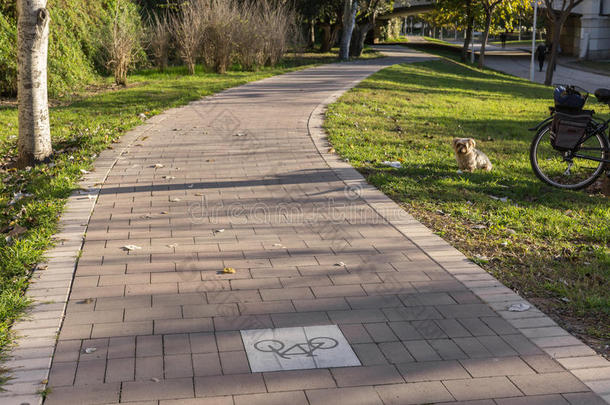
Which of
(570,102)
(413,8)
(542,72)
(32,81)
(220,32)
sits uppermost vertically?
(413,8)

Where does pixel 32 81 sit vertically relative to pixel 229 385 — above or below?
above

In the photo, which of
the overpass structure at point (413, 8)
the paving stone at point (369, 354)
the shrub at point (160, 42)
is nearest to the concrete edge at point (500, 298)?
the paving stone at point (369, 354)

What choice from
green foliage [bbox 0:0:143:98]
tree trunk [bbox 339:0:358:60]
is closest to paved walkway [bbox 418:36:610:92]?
tree trunk [bbox 339:0:358:60]

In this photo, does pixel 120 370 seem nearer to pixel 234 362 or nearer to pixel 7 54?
pixel 234 362

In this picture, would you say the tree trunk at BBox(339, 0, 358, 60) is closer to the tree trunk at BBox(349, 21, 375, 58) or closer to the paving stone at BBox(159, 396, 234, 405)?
the tree trunk at BBox(349, 21, 375, 58)

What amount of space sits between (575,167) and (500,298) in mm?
4795

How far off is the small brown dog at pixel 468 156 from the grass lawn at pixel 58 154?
4.83m

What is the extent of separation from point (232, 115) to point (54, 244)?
8.16 m

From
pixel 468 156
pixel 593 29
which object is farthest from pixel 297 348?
pixel 593 29

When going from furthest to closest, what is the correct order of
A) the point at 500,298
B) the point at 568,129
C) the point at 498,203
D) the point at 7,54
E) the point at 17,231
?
the point at 7,54 < the point at 568,129 < the point at 498,203 < the point at 17,231 < the point at 500,298

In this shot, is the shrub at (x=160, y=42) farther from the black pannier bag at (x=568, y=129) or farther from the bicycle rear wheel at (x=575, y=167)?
the black pannier bag at (x=568, y=129)

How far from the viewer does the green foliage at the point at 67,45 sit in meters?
16.5

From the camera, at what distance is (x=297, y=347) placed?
4.11 metres

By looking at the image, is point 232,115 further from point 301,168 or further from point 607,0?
point 607,0
